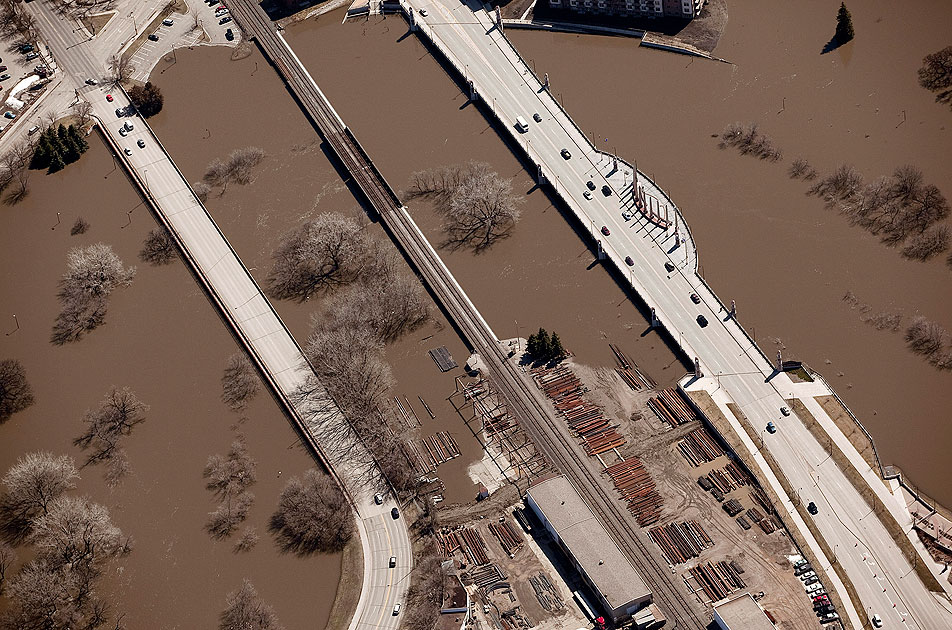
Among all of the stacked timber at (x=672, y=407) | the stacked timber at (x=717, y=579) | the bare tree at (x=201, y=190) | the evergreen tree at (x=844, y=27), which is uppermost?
the bare tree at (x=201, y=190)

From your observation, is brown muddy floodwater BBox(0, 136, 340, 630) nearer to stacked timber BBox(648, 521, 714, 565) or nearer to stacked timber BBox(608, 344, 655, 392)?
stacked timber BBox(648, 521, 714, 565)

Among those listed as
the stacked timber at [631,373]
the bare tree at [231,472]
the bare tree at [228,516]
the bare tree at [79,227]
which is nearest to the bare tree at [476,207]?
the stacked timber at [631,373]

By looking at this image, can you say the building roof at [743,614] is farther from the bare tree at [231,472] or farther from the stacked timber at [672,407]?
the bare tree at [231,472]

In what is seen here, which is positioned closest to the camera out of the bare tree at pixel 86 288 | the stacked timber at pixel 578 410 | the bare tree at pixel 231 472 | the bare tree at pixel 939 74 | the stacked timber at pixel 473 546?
the stacked timber at pixel 473 546

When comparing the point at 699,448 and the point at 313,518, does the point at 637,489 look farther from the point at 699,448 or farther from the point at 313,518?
the point at 313,518

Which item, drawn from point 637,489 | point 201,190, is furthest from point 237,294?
point 637,489

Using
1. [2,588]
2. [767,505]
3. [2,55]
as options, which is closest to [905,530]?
[767,505]

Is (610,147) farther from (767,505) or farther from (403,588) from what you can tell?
(403,588)
